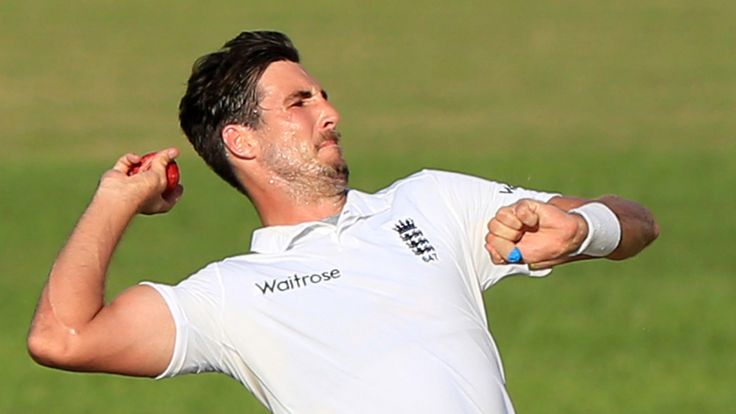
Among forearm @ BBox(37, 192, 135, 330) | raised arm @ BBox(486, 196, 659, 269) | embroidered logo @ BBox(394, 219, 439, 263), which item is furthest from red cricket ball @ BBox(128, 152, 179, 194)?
raised arm @ BBox(486, 196, 659, 269)

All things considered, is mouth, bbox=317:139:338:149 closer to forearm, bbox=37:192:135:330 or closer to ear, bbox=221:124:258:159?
ear, bbox=221:124:258:159

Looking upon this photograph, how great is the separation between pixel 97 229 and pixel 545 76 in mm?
30449

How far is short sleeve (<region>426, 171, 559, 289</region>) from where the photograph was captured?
8391 mm

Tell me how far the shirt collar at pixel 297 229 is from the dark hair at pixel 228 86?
0.39m

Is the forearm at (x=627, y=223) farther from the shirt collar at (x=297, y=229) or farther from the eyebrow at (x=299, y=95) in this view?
the eyebrow at (x=299, y=95)

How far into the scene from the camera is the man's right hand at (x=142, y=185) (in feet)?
26.9

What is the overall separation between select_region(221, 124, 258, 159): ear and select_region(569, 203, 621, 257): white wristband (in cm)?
136

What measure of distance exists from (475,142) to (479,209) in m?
23.8

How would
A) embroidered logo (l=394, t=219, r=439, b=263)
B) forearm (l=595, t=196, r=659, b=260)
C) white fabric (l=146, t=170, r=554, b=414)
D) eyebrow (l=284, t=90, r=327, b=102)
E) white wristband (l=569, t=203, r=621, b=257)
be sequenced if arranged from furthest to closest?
eyebrow (l=284, t=90, r=327, b=102), forearm (l=595, t=196, r=659, b=260), embroidered logo (l=394, t=219, r=439, b=263), white wristband (l=569, t=203, r=621, b=257), white fabric (l=146, t=170, r=554, b=414)

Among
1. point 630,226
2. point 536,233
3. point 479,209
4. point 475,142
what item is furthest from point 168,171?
point 475,142

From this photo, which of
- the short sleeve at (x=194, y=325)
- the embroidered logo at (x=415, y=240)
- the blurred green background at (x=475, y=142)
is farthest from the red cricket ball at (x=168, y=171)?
the blurred green background at (x=475, y=142)

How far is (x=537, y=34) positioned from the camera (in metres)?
41.5

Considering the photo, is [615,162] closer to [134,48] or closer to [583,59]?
[583,59]

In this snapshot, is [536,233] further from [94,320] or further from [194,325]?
[94,320]
